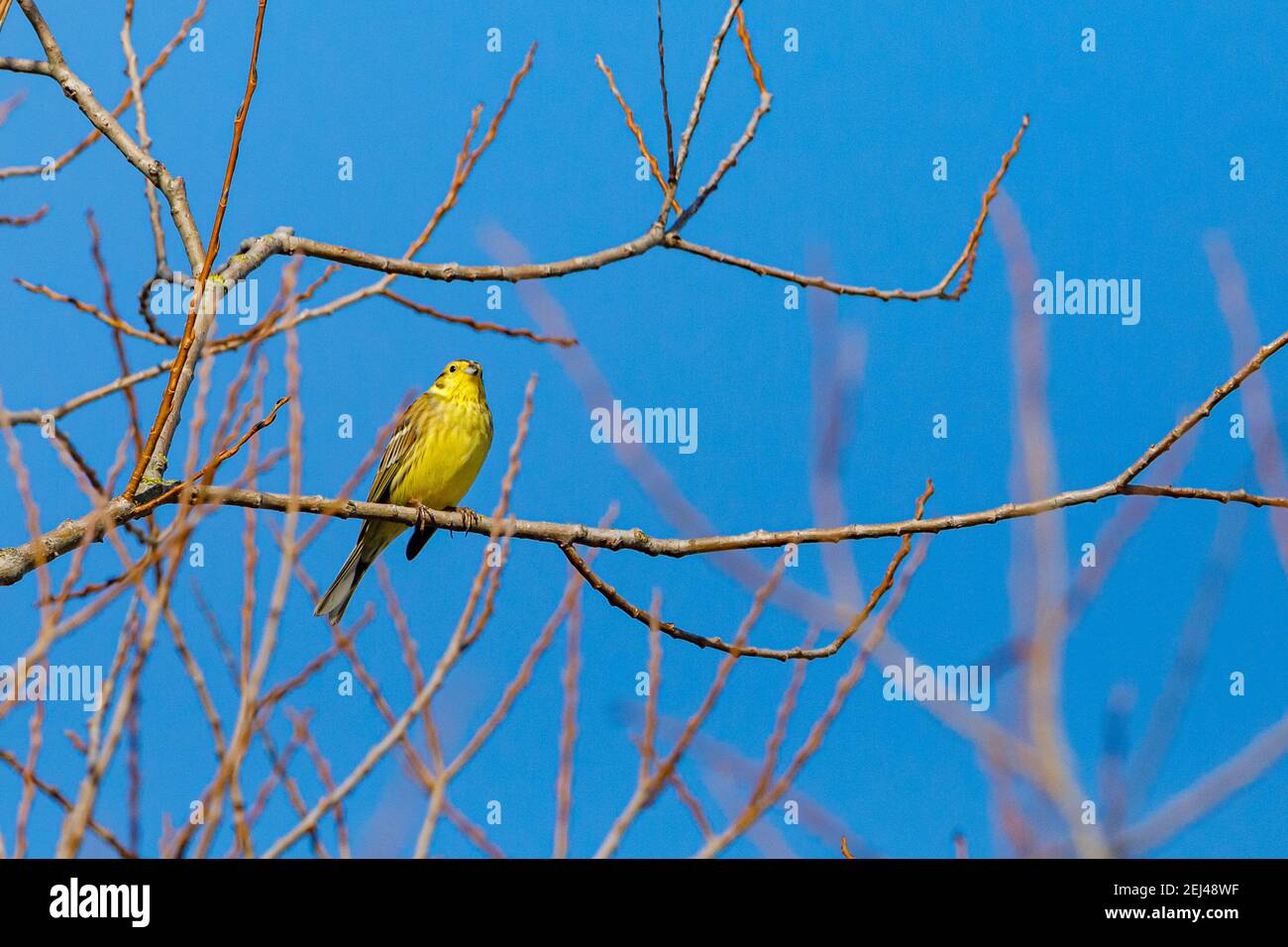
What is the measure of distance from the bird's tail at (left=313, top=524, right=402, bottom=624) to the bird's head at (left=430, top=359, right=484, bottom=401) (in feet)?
3.60

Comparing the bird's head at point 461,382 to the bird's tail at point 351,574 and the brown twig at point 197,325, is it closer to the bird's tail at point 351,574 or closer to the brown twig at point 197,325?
the bird's tail at point 351,574

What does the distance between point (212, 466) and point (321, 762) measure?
72cm

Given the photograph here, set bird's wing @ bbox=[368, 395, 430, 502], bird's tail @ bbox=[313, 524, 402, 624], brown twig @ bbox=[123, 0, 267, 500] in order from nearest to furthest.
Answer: brown twig @ bbox=[123, 0, 267, 500] → bird's tail @ bbox=[313, 524, 402, 624] → bird's wing @ bbox=[368, 395, 430, 502]

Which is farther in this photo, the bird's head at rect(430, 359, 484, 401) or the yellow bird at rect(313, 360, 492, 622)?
the bird's head at rect(430, 359, 484, 401)

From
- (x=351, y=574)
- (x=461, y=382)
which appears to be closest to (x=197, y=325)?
(x=351, y=574)

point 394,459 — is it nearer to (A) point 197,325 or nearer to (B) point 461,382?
(B) point 461,382

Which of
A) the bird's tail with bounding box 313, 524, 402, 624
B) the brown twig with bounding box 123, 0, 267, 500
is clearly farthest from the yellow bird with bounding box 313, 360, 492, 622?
the brown twig with bounding box 123, 0, 267, 500

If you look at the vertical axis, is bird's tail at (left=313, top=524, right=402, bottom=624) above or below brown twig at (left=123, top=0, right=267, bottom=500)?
below

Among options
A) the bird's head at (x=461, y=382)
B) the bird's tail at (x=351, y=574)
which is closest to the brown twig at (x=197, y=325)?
the bird's tail at (x=351, y=574)

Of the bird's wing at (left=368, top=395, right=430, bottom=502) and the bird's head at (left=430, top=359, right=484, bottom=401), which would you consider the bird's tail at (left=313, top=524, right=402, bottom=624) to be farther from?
the bird's head at (left=430, top=359, right=484, bottom=401)

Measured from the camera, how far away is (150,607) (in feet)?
6.75

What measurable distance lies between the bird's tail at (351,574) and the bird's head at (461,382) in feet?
3.60

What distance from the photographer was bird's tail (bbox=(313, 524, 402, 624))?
21.7 feet

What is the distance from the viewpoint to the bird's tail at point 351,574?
661 centimetres
